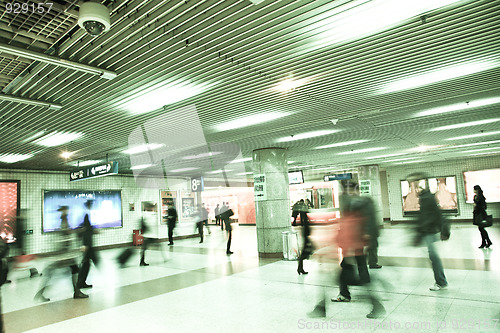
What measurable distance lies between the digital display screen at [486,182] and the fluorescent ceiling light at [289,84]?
18435 millimetres

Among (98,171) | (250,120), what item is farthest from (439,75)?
(98,171)

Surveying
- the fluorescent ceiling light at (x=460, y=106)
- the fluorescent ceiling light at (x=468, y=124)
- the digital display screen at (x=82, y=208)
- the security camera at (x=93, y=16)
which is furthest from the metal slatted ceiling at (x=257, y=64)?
the digital display screen at (x=82, y=208)

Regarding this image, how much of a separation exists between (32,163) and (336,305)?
39.6ft

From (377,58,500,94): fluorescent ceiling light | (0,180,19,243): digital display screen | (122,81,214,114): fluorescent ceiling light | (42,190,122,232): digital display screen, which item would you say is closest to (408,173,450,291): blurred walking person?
(377,58,500,94): fluorescent ceiling light

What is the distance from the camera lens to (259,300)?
5.37 m

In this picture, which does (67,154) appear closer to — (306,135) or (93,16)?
(306,135)

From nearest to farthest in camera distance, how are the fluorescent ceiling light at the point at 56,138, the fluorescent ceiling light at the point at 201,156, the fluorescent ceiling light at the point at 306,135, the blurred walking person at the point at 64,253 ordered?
the blurred walking person at the point at 64,253 < the fluorescent ceiling light at the point at 56,138 < the fluorescent ceiling light at the point at 306,135 < the fluorescent ceiling light at the point at 201,156

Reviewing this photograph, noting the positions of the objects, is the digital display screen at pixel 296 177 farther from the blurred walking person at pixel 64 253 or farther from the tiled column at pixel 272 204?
the blurred walking person at pixel 64 253

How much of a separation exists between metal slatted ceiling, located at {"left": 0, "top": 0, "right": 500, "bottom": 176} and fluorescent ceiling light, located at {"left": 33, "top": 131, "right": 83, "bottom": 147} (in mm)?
504

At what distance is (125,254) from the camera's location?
10508mm

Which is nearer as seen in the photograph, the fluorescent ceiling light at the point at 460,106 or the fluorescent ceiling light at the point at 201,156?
the fluorescent ceiling light at the point at 460,106

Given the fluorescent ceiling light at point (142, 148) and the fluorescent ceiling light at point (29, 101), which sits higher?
the fluorescent ceiling light at point (29, 101)

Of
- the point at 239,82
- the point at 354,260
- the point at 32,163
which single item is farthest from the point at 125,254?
the point at 354,260

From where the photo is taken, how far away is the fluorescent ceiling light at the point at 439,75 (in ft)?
17.2
